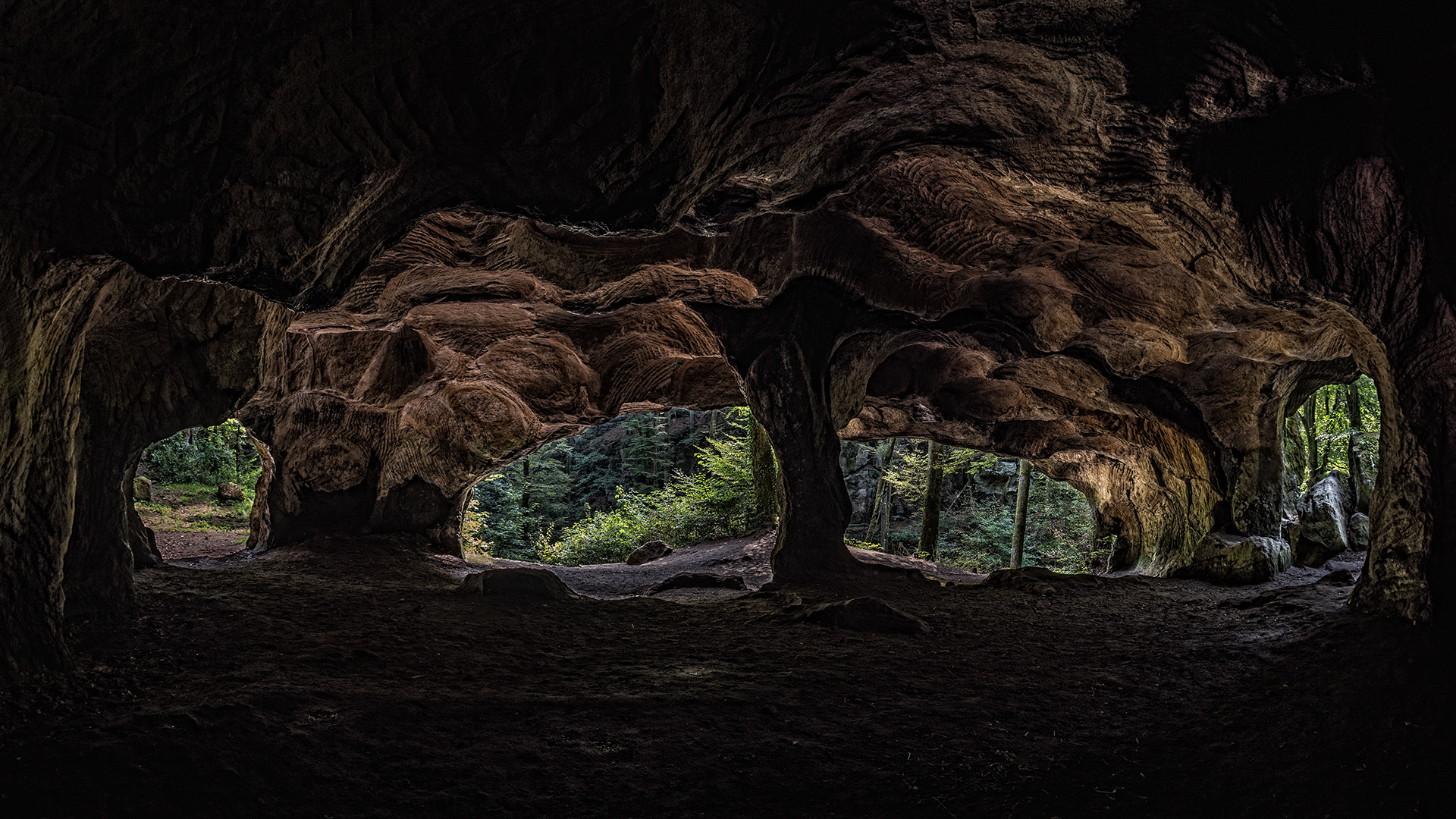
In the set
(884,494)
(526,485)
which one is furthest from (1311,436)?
(526,485)

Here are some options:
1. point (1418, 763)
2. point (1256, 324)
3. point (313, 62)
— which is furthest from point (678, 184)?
point (1256, 324)

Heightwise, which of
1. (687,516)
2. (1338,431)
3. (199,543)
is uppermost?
(1338,431)

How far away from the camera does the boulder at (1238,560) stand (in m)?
9.27

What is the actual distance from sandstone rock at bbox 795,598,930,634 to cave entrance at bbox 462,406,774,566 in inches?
368

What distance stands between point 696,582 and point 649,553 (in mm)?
5989

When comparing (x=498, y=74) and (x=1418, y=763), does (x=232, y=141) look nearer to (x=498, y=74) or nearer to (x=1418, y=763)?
(x=498, y=74)

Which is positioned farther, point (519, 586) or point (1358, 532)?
point (1358, 532)

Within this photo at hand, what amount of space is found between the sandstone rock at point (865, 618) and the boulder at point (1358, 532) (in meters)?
8.51

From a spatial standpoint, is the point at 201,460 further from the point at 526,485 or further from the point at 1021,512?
the point at 1021,512

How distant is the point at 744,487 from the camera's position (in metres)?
17.1

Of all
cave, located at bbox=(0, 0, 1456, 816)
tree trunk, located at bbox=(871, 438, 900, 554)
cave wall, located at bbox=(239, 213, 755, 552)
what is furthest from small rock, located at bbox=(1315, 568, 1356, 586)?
tree trunk, located at bbox=(871, 438, 900, 554)

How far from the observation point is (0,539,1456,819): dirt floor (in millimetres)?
3072

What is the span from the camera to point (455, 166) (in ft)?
13.7

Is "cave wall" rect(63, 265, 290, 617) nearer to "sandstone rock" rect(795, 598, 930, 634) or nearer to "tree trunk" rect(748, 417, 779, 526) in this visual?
"sandstone rock" rect(795, 598, 930, 634)
